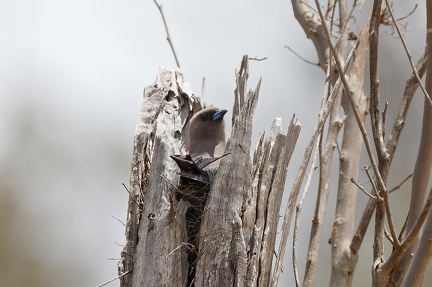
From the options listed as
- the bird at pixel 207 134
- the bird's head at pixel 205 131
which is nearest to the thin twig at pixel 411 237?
the bird at pixel 207 134

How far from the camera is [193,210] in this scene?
4496 mm

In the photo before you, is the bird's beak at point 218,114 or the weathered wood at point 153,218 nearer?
the weathered wood at point 153,218

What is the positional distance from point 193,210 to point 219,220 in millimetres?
260

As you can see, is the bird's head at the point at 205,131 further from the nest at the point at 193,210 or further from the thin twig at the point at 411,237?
the thin twig at the point at 411,237

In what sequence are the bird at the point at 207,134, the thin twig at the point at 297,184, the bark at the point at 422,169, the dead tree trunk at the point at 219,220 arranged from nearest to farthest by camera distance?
the thin twig at the point at 297,184, the dead tree trunk at the point at 219,220, the bark at the point at 422,169, the bird at the point at 207,134

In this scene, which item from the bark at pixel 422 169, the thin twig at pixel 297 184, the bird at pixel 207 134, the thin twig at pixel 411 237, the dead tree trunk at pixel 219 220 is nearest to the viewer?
the thin twig at pixel 411 237

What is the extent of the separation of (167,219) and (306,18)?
226 cm

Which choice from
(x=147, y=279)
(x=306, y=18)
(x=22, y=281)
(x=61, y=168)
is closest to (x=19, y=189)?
(x=61, y=168)

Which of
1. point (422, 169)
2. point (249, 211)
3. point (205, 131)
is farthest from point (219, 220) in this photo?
point (205, 131)

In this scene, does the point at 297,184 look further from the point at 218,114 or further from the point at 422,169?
the point at 218,114

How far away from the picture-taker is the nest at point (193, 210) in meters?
4.40

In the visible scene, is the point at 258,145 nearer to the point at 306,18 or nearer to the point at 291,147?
the point at 291,147

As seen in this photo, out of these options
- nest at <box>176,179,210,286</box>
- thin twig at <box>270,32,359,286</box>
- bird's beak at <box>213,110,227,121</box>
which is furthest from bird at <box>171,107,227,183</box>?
thin twig at <box>270,32,359,286</box>

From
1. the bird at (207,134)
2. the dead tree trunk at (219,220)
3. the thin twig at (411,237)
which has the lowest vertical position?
the thin twig at (411,237)
